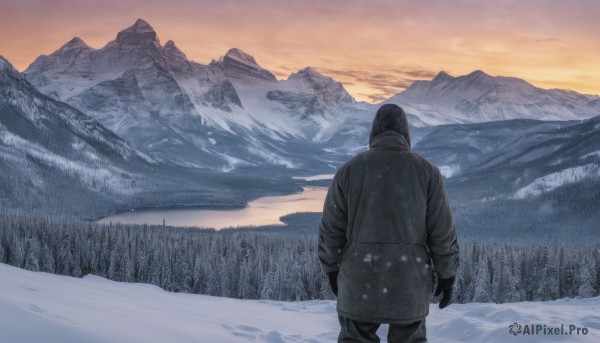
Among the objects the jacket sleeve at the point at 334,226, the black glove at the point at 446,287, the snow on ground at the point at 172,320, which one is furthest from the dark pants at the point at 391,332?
the snow on ground at the point at 172,320

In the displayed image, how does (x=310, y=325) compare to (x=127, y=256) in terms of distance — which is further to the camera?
(x=127, y=256)

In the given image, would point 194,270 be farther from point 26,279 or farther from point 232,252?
point 26,279

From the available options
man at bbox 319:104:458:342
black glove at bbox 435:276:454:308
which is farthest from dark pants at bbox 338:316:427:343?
black glove at bbox 435:276:454:308

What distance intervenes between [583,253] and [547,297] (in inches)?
424

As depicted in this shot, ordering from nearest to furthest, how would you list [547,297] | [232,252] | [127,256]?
1. [547,297]
2. [127,256]
3. [232,252]

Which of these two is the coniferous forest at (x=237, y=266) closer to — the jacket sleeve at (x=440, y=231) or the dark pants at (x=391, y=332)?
the dark pants at (x=391, y=332)

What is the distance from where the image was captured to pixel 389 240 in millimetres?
8719

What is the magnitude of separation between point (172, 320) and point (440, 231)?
11.1m

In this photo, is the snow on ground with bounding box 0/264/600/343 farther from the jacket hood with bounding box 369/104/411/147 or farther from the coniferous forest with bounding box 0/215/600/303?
the coniferous forest with bounding box 0/215/600/303

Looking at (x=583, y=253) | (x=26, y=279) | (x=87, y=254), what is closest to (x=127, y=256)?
(x=87, y=254)

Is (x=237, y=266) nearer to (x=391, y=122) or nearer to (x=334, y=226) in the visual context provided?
(x=334, y=226)

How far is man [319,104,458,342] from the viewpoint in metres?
8.71

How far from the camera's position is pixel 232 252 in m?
107

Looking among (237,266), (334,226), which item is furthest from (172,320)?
(237,266)
